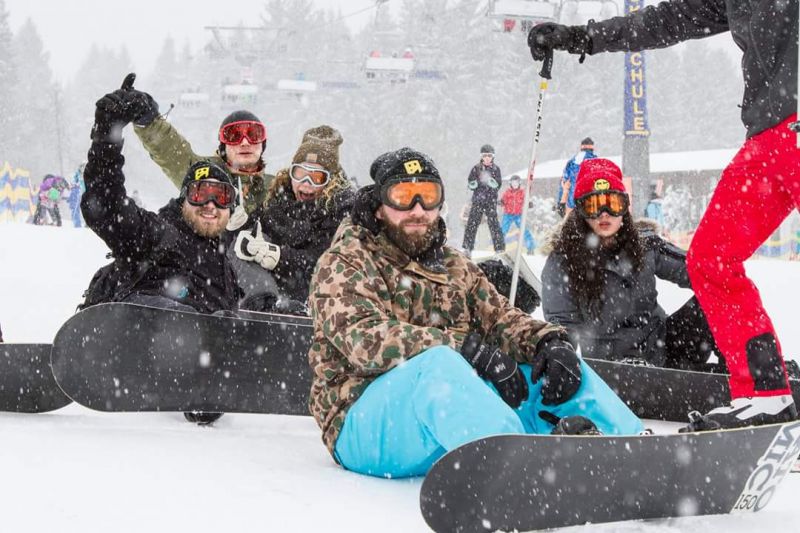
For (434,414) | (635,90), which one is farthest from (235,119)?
(635,90)

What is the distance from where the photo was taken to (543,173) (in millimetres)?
32531

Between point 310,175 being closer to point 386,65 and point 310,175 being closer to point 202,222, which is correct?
point 202,222

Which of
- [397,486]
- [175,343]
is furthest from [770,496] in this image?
[175,343]

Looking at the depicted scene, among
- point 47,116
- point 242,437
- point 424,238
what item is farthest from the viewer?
point 47,116

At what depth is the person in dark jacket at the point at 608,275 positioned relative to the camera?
14.9ft

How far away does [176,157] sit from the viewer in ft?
17.8

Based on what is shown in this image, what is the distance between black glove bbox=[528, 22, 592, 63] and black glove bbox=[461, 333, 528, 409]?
4.22 feet

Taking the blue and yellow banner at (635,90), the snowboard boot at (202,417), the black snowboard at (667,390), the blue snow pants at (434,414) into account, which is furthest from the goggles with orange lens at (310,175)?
the blue and yellow banner at (635,90)

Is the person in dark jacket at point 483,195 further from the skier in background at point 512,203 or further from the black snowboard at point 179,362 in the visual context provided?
the black snowboard at point 179,362

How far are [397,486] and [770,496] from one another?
106 centimetres

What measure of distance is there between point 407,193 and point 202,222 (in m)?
1.42

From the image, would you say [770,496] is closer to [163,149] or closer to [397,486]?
[397,486]

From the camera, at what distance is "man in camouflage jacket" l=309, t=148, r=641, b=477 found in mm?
2553

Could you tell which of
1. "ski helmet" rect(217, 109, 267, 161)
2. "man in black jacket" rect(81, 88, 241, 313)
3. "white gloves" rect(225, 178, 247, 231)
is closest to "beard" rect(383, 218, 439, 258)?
"man in black jacket" rect(81, 88, 241, 313)
